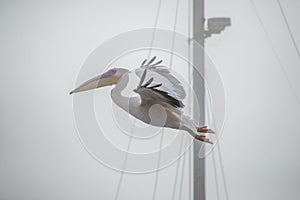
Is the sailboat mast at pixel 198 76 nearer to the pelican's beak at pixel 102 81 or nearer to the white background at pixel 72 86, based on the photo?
the white background at pixel 72 86

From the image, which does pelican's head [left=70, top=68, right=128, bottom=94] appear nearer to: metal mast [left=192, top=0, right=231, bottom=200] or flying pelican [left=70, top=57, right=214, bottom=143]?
flying pelican [left=70, top=57, right=214, bottom=143]

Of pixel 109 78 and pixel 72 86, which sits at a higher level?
pixel 72 86

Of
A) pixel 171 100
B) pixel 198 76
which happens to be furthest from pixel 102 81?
pixel 198 76

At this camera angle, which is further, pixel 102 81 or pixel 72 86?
pixel 72 86

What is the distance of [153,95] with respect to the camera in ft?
1.61

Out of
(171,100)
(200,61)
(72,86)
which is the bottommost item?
(171,100)

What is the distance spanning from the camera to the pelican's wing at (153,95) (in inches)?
18.8

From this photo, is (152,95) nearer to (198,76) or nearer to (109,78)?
(109,78)
